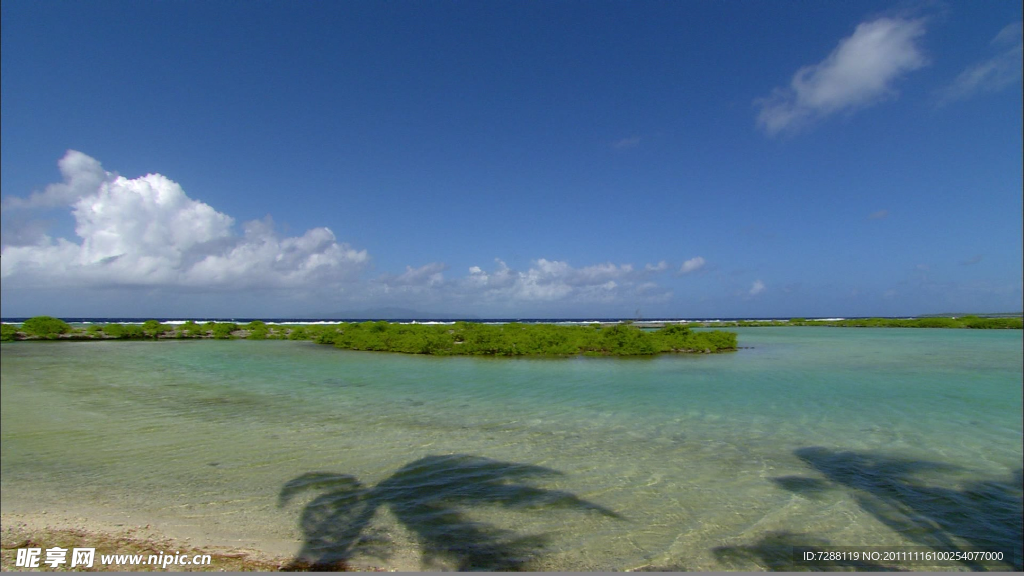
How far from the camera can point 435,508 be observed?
605 centimetres

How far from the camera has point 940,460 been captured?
26.6ft

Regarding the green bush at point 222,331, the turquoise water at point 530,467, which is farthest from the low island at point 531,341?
the turquoise water at point 530,467

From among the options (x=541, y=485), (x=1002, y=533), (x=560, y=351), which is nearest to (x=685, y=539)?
(x=541, y=485)

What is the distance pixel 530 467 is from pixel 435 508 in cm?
218

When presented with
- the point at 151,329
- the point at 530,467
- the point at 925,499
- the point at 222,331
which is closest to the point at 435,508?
the point at 530,467

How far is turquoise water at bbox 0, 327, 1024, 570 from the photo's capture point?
5355mm

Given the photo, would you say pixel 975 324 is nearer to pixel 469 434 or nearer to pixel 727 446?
pixel 727 446

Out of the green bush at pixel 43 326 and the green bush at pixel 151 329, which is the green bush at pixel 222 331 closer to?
the green bush at pixel 151 329

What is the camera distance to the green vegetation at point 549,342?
91.8ft

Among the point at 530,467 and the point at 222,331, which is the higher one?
the point at 222,331

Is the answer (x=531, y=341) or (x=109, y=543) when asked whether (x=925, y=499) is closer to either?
(x=109, y=543)

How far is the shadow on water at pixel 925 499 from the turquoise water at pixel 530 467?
4 centimetres

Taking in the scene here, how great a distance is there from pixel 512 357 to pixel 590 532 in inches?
823

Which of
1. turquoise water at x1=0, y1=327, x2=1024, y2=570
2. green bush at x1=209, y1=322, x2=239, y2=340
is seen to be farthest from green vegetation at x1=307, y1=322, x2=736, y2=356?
green bush at x1=209, y1=322, x2=239, y2=340
